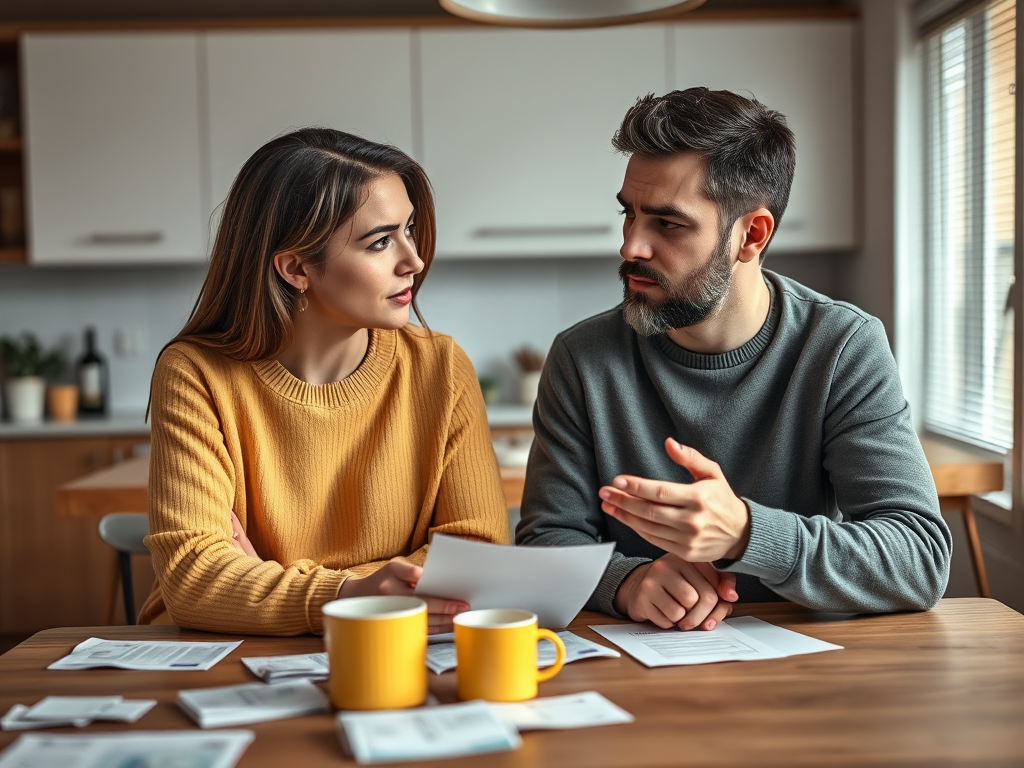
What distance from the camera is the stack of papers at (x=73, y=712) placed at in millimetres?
987

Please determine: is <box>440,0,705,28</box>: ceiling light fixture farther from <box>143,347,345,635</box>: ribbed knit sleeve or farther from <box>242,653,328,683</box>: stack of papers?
<box>242,653,328,683</box>: stack of papers

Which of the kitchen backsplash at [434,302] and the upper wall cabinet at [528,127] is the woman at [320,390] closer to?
the upper wall cabinet at [528,127]

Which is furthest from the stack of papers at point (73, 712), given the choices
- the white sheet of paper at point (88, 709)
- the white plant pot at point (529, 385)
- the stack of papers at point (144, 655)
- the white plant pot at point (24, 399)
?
the white plant pot at point (24, 399)

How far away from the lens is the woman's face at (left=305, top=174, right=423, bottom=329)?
5.22 ft

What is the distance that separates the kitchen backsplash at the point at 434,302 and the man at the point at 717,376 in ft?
8.10

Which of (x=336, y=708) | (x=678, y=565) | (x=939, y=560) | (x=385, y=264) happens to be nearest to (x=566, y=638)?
(x=678, y=565)

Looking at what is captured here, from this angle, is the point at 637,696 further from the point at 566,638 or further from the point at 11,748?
the point at 11,748

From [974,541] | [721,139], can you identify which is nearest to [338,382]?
[721,139]

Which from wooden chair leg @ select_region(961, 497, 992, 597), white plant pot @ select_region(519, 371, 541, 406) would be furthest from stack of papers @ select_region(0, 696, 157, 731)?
white plant pot @ select_region(519, 371, 541, 406)

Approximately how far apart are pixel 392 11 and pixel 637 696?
3.55m

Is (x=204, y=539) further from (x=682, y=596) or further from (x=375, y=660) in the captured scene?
(x=682, y=596)

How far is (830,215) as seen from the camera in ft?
12.6

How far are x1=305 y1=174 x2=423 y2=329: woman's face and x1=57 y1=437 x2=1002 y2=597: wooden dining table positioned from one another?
0.89 meters

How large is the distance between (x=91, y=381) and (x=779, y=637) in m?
3.38
